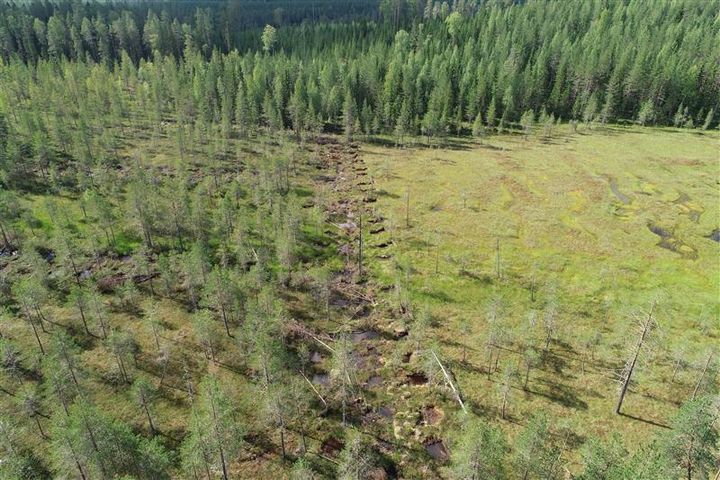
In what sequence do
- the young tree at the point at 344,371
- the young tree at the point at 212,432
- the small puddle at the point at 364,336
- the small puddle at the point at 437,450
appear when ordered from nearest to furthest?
the young tree at the point at 212,432
the small puddle at the point at 437,450
the young tree at the point at 344,371
the small puddle at the point at 364,336

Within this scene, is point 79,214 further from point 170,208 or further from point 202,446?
point 202,446

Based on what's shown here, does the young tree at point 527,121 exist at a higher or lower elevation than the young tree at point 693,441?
higher

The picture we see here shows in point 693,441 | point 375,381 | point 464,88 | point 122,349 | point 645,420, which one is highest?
point 464,88

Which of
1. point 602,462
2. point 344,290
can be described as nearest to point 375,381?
point 344,290

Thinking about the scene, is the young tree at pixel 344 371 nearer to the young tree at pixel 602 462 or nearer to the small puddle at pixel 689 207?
the young tree at pixel 602 462

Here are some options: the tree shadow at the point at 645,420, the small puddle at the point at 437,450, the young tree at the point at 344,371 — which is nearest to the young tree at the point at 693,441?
the tree shadow at the point at 645,420

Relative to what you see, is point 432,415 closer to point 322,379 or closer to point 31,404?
point 322,379
